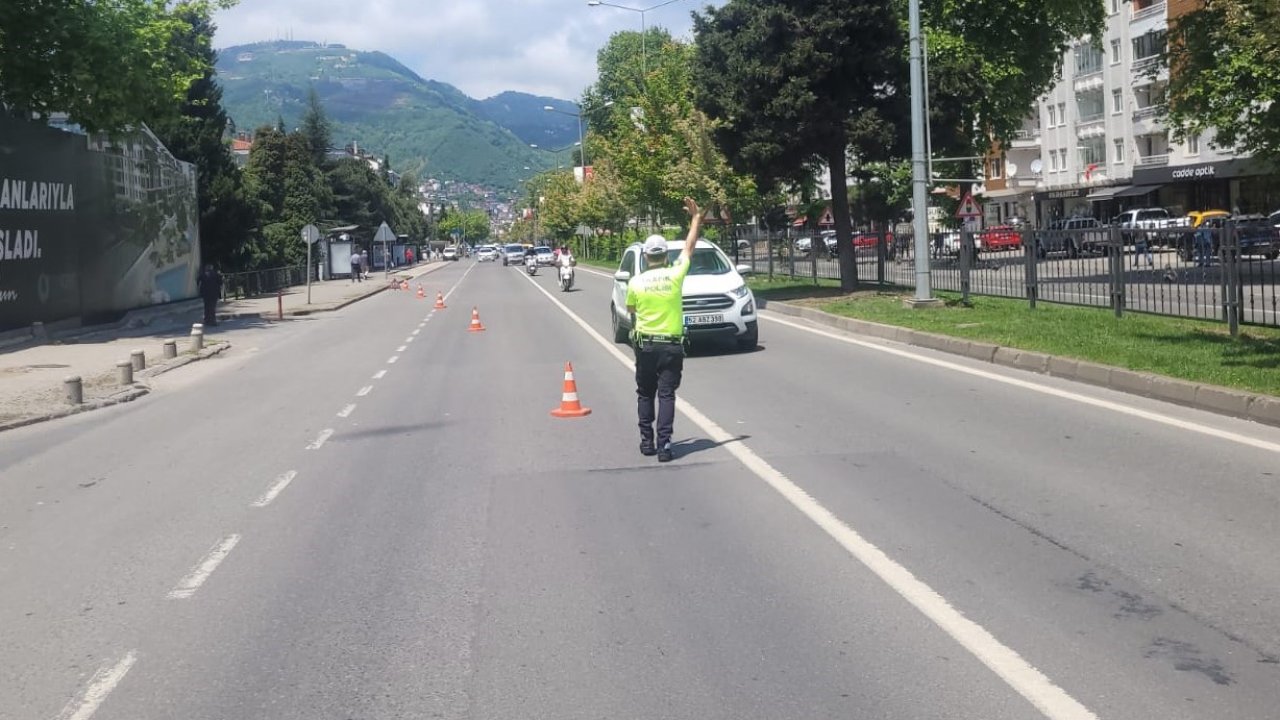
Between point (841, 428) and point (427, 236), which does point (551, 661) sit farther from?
point (427, 236)

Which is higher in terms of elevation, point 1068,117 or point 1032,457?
point 1068,117

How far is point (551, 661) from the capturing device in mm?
5359

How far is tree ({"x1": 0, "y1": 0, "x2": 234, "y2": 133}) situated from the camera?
26703 mm

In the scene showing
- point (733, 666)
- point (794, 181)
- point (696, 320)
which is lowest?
point (733, 666)

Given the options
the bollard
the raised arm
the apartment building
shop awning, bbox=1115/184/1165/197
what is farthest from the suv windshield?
shop awning, bbox=1115/184/1165/197

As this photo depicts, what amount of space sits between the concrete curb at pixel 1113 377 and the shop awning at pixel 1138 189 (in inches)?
1869

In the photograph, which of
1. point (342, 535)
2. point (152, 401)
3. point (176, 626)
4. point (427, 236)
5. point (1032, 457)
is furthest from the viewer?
point (427, 236)

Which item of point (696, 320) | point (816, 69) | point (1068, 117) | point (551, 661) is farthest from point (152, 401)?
point (1068, 117)

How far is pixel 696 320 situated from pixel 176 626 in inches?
521

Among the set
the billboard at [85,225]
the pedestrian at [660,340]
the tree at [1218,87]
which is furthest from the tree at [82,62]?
the tree at [1218,87]

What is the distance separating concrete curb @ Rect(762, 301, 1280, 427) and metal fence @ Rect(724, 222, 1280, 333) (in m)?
3.00

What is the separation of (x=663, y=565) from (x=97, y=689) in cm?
289

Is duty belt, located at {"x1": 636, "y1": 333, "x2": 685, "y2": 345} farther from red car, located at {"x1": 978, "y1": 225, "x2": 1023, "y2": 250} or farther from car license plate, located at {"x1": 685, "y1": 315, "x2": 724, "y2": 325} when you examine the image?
red car, located at {"x1": 978, "y1": 225, "x2": 1023, "y2": 250}

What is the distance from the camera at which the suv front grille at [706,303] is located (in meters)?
18.9
